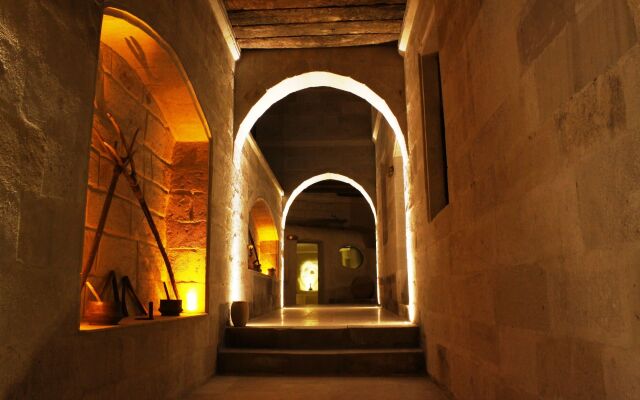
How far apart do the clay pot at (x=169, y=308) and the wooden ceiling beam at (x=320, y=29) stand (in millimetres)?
2699

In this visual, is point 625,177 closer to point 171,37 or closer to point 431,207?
point 431,207

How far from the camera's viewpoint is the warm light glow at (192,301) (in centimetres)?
374

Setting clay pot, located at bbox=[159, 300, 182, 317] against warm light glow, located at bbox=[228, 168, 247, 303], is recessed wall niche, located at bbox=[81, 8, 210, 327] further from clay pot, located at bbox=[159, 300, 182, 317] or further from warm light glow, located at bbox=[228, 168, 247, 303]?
warm light glow, located at bbox=[228, 168, 247, 303]

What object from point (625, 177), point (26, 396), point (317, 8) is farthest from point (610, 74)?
point (317, 8)

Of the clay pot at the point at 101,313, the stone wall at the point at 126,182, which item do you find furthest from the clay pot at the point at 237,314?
the clay pot at the point at 101,313

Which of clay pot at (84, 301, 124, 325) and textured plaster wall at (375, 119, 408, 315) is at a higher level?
textured plaster wall at (375, 119, 408, 315)

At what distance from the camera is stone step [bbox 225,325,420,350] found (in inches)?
167

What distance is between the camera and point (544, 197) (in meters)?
1.58

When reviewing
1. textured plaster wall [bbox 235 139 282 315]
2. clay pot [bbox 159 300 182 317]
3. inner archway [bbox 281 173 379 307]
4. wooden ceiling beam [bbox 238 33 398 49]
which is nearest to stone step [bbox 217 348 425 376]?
textured plaster wall [bbox 235 139 282 315]

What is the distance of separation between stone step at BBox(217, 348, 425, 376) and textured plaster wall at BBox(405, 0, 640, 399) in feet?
3.62

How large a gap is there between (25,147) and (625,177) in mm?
1684

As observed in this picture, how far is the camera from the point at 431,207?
3.53 meters

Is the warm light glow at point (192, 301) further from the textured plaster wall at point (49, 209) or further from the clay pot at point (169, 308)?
the textured plaster wall at point (49, 209)

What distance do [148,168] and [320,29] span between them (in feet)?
7.16
